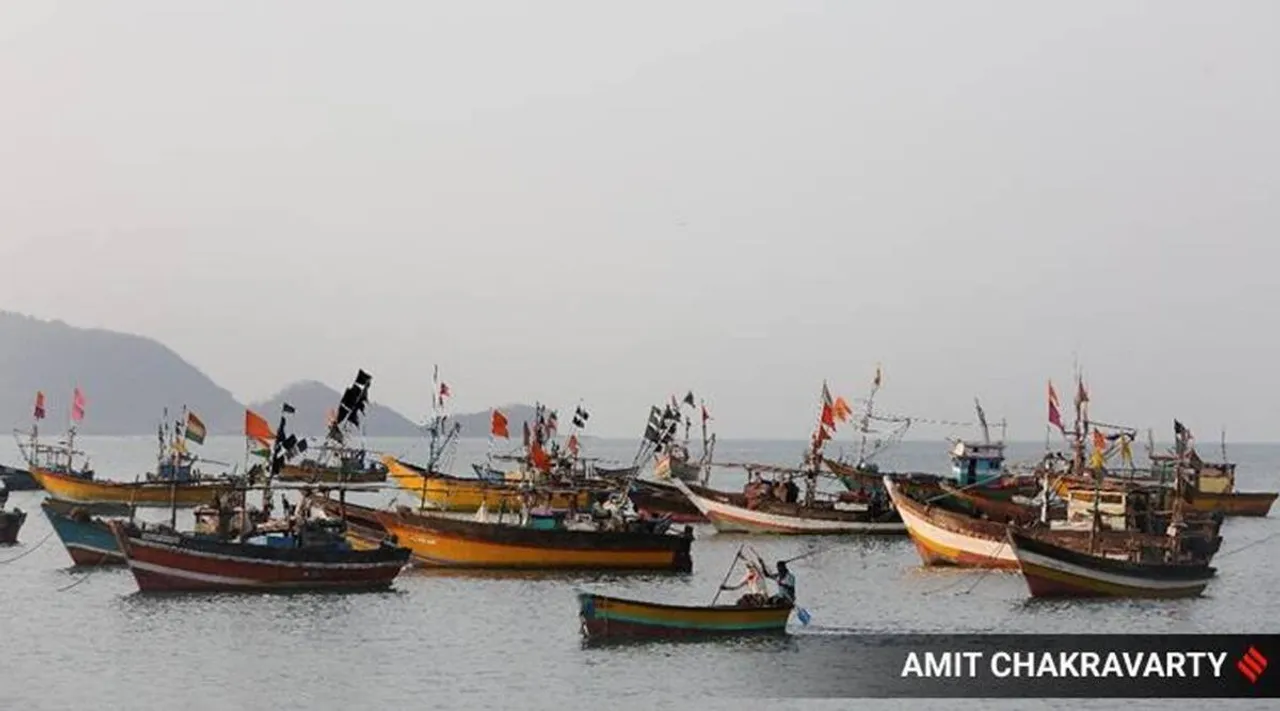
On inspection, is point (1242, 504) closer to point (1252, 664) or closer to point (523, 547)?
point (523, 547)

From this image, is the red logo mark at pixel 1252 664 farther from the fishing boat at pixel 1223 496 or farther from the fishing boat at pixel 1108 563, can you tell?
the fishing boat at pixel 1223 496

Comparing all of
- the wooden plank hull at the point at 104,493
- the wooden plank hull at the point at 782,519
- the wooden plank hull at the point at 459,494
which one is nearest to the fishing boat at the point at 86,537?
the wooden plank hull at the point at 459,494

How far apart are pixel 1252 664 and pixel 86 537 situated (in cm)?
4056

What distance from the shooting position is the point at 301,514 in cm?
5384

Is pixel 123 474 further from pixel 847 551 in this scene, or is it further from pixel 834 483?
pixel 847 551

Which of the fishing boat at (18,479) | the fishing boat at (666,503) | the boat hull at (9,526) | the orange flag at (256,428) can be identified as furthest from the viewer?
the fishing boat at (18,479)

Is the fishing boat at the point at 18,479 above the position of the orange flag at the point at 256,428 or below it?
below

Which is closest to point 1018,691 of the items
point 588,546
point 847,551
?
point 588,546

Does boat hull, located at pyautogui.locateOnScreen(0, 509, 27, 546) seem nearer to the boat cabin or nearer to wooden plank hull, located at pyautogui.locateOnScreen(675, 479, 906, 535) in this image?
wooden plank hull, located at pyautogui.locateOnScreen(675, 479, 906, 535)

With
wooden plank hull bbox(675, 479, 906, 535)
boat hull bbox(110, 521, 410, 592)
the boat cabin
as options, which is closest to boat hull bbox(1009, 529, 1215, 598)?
boat hull bbox(110, 521, 410, 592)

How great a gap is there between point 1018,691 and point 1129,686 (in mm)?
3185

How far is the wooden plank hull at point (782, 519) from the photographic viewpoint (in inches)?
3152

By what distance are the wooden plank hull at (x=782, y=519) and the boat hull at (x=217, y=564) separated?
31.6 metres

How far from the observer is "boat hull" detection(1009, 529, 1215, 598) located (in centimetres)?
5322
